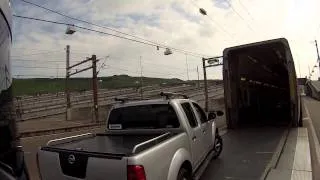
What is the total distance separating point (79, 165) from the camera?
4.96 meters

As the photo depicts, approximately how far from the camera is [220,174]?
8258 millimetres

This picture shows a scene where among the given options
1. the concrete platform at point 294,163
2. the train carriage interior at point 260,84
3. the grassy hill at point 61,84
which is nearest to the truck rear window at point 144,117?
the concrete platform at point 294,163

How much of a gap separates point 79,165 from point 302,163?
5.96 metres

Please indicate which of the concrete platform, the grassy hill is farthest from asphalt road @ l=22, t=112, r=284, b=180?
the grassy hill

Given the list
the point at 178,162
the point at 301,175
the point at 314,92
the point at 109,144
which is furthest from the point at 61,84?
the point at 178,162

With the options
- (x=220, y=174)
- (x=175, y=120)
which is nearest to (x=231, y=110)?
(x=220, y=174)

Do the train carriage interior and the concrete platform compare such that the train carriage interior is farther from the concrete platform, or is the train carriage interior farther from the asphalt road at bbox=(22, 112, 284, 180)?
the concrete platform

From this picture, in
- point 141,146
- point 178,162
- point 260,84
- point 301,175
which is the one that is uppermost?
point 260,84

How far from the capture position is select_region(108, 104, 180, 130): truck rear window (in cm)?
686

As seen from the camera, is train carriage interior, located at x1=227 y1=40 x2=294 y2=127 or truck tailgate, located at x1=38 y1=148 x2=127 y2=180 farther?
train carriage interior, located at x1=227 y1=40 x2=294 y2=127

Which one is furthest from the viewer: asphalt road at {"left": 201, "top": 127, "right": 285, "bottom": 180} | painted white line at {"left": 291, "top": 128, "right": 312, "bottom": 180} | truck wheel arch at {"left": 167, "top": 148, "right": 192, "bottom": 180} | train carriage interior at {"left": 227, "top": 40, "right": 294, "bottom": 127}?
train carriage interior at {"left": 227, "top": 40, "right": 294, "bottom": 127}

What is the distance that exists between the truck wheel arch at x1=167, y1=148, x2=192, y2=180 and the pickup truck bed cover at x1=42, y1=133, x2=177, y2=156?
31 centimetres

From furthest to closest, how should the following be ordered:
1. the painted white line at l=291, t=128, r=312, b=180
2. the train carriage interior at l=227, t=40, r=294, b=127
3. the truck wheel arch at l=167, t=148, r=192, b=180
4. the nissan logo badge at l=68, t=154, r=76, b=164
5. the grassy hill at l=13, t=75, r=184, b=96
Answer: the grassy hill at l=13, t=75, r=184, b=96 < the train carriage interior at l=227, t=40, r=294, b=127 < the painted white line at l=291, t=128, r=312, b=180 < the truck wheel arch at l=167, t=148, r=192, b=180 < the nissan logo badge at l=68, t=154, r=76, b=164

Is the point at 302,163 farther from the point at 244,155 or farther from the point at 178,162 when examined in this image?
the point at 178,162
